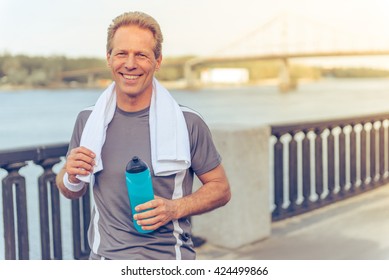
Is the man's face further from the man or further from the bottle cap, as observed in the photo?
the bottle cap

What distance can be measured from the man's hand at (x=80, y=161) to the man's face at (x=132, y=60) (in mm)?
195

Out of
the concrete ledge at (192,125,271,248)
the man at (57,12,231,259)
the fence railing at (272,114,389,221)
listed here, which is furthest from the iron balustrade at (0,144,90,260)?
the fence railing at (272,114,389,221)

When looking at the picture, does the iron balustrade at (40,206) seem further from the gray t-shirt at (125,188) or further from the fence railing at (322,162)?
the fence railing at (322,162)

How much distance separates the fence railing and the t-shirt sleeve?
2.15 m

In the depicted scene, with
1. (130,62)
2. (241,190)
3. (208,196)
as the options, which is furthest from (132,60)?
(241,190)

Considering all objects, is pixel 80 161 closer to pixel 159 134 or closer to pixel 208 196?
pixel 159 134

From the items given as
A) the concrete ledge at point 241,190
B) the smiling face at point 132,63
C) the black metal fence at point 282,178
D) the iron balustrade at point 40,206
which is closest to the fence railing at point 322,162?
the black metal fence at point 282,178

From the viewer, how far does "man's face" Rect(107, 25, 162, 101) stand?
5.66 feet

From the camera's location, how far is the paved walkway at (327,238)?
346 centimetres

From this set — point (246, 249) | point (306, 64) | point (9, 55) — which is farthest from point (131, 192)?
point (306, 64)

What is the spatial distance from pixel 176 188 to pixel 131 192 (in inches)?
6.5

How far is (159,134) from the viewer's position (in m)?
1.74
